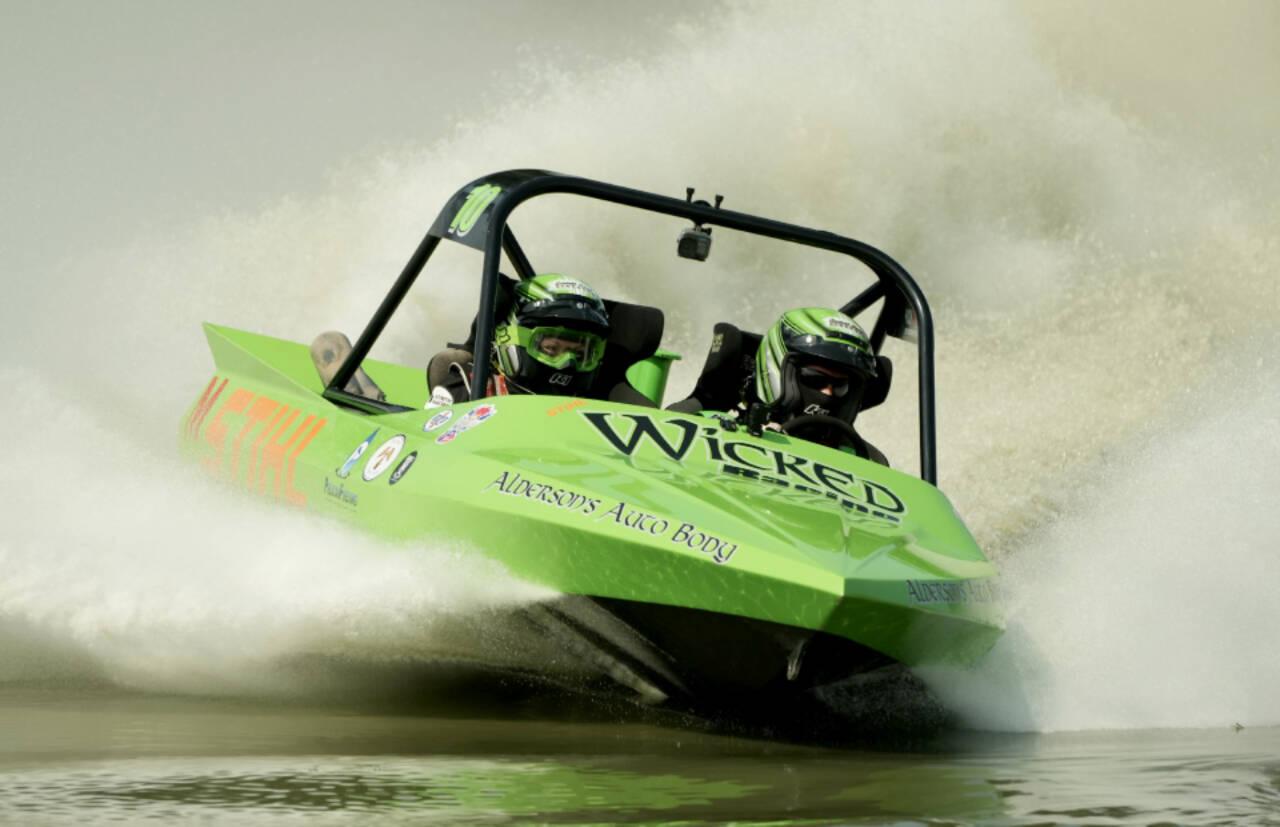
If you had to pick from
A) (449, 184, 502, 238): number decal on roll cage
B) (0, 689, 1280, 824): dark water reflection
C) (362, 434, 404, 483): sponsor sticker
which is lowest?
(0, 689, 1280, 824): dark water reflection

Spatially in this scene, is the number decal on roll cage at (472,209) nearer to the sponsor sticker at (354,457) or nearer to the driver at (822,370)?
the sponsor sticker at (354,457)

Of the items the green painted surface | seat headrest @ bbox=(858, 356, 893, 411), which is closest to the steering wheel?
the green painted surface

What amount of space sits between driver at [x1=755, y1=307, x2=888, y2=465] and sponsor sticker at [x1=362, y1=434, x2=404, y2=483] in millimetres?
1614

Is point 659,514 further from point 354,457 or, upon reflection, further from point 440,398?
point 440,398

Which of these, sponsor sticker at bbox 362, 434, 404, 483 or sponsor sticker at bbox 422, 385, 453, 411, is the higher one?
sponsor sticker at bbox 422, 385, 453, 411

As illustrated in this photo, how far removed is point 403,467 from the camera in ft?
20.2

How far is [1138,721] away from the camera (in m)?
6.29

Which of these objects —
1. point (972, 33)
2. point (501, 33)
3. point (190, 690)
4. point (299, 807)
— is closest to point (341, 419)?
point (190, 690)

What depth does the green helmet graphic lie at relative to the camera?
703 cm

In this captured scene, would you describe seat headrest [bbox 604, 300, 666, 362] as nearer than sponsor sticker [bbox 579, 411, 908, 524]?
No

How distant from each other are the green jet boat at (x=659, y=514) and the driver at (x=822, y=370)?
324 mm

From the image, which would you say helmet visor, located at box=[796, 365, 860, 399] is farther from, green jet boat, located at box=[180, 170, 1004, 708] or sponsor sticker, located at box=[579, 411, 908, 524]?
sponsor sticker, located at box=[579, 411, 908, 524]

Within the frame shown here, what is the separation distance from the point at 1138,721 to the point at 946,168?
12.9m

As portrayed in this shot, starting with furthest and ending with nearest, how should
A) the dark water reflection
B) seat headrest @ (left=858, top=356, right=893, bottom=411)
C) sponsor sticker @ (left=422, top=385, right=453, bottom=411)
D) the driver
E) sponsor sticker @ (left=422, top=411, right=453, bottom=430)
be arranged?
seat headrest @ (left=858, top=356, right=893, bottom=411) < sponsor sticker @ (left=422, top=385, right=453, bottom=411) < the driver < sponsor sticker @ (left=422, top=411, right=453, bottom=430) < the dark water reflection
